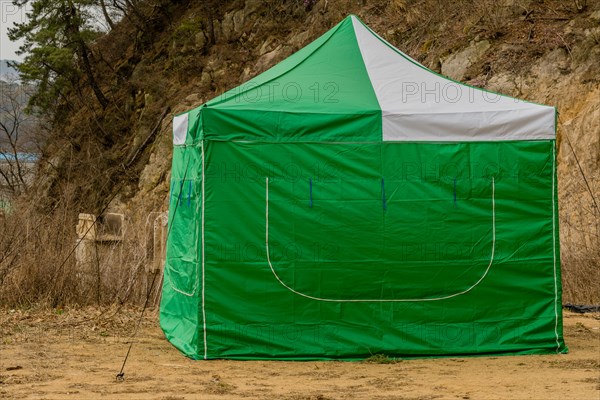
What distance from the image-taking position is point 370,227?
9.03m

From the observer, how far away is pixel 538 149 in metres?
9.26

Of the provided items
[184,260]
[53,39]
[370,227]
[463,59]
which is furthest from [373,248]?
[53,39]

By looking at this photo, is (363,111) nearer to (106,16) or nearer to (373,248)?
(373,248)

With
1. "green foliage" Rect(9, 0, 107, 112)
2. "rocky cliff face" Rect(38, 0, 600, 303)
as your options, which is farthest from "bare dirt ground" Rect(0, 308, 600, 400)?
"green foliage" Rect(9, 0, 107, 112)

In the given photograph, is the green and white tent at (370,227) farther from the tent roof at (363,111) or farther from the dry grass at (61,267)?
the dry grass at (61,267)

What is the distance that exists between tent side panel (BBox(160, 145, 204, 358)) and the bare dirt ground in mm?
205

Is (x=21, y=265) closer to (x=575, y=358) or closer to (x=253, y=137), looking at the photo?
(x=253, y=137)

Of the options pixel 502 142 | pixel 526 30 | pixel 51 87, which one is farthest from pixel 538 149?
pixel 51 87

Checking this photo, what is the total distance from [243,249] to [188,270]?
0.80m

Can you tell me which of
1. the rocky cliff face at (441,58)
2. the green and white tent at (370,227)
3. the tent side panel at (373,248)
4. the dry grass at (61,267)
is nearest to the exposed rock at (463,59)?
the rocky cliff face at (441,58)

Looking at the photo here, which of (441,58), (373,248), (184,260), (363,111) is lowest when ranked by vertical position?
(184,260)

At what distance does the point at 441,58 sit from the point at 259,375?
1352cm

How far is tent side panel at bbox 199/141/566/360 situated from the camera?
8.93 metres

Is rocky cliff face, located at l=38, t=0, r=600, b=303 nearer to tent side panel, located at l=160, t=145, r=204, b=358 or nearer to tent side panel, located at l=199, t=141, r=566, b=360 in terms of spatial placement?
tent side panel, located at l=199, t=141, r=566, b=360
